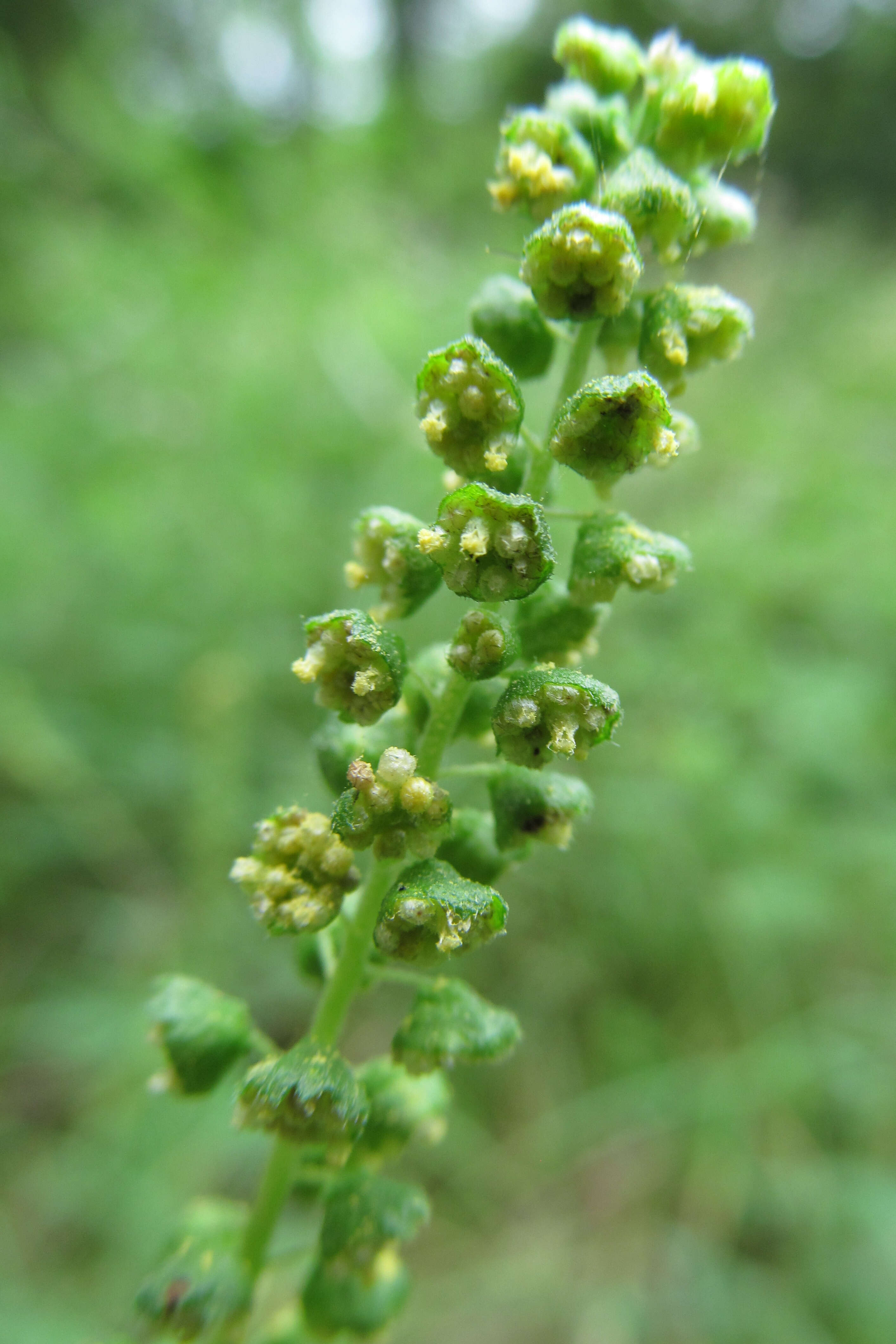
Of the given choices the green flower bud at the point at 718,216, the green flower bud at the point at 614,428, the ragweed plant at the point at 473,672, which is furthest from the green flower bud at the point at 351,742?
the green flower bud at the point at 718,216

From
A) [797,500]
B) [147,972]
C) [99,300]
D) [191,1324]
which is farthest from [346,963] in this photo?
[99,300]

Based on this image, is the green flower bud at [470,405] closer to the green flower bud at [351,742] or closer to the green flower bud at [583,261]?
the green flower bud at [583,261]

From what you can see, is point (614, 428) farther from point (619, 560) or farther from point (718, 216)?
point (718, 216)

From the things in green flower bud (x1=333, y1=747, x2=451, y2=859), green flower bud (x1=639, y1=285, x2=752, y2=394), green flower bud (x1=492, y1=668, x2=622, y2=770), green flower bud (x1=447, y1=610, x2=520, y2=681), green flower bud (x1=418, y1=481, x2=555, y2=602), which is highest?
green flower bud (x1=639, y1=285, x2=752, y2=394)

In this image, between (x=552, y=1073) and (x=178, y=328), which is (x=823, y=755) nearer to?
(x=552, y=1073)

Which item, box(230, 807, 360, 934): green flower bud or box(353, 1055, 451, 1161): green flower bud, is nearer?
box(230, 807, 360, 934): green flower bud

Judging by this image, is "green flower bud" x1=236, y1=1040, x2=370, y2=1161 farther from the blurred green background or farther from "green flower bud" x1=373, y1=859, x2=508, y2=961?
the blurred green background

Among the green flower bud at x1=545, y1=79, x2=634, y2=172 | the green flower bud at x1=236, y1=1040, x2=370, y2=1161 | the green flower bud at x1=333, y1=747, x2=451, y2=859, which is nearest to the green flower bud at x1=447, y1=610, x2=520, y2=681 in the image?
the green flower bud at x1=333, y1=747, x2=451, y2=859
